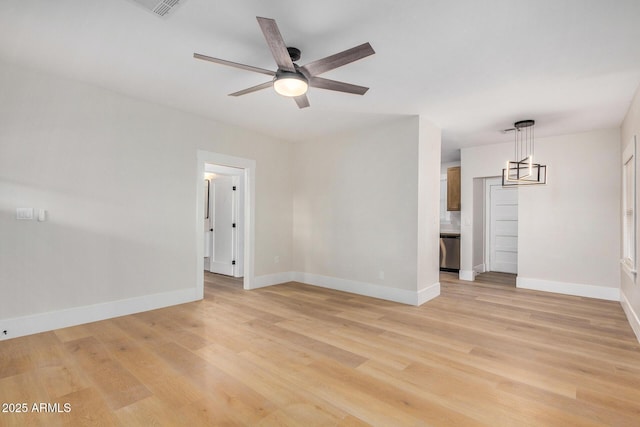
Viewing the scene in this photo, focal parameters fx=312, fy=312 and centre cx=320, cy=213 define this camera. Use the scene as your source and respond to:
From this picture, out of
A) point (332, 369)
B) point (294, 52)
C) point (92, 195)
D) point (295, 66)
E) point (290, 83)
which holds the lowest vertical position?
point (332, 369)

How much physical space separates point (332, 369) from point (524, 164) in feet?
14.1

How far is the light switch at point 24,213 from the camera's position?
3.12 metres

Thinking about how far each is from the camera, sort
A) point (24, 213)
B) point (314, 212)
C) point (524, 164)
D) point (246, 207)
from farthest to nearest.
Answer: point (314, 212) < point (246, 207) < point (524, 164) < point (24, 213)

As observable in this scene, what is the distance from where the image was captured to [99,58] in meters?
2.92

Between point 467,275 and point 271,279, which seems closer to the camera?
point 271,279

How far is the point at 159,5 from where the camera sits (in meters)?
2.07

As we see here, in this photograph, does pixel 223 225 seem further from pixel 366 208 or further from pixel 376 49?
pixel 376 49

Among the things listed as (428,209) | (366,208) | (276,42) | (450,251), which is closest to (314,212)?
(366,208)

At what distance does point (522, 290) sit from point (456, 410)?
4.24 meters

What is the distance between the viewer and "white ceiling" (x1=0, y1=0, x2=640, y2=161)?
2.17 metres

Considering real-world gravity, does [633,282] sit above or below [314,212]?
below

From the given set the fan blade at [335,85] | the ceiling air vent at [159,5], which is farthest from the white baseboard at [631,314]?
the ceiling air vent at [159,5]

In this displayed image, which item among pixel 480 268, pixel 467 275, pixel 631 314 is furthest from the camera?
pixel 480 268

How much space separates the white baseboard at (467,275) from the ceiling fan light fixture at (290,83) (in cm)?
518
